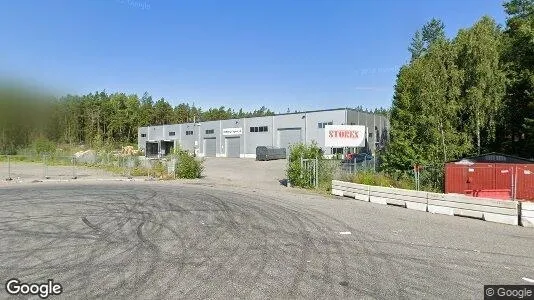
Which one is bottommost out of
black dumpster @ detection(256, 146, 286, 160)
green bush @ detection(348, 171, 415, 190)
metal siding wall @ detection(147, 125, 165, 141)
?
green bush @ detection(348, 171, 415, 190)

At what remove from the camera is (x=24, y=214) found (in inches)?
465

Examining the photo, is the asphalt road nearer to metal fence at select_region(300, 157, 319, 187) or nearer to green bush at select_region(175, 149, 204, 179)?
metal fence at select_region(300, 157, 319, 187)

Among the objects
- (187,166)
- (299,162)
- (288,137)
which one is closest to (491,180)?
(299,162)

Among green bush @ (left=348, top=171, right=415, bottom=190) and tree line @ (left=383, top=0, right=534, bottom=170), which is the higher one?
tree line @ (left=383, top=0, right=534, bottom=170)

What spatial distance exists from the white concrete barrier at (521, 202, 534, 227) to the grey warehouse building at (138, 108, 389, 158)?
32.7 meters

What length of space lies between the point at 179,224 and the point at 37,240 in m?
3.35

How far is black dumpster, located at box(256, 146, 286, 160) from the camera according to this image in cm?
5169

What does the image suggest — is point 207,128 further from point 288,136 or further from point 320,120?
point 320,120

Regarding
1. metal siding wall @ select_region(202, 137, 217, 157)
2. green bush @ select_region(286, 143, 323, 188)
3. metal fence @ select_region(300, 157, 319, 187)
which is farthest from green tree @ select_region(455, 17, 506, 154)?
metal siding wall @ select_region(202, 137, 217, 157)

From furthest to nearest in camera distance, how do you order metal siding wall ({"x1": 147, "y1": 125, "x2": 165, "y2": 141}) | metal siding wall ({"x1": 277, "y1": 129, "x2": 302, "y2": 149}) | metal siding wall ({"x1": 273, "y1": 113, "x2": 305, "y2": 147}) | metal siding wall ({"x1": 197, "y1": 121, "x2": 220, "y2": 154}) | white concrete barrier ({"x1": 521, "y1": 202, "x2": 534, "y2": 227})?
1. metal siding wall ({"x1": 147, "y1": 125, "x2": 165, "y2": 141})
2. metal siding wall ({"x1": 197, "y1": 121, "x2": 220, "y2": 154})
3. metal siding wall ({"x1": 277, "y1": 129, "x2": 302, "y2": 149})
4. metal siding wall ({"x1": 273, "y1": 113, "x2": 305, "y2": 147})
5. white concrete barrier ({"x1": 521, "y1": 202, "x2": 534, "y2": 227})

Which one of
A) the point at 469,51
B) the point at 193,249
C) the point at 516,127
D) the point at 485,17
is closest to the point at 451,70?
the point at 469,51

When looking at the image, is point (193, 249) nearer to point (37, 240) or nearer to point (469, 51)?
point (37, 240)

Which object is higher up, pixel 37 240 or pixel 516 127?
pixel 516 127

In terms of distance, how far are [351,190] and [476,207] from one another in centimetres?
622
